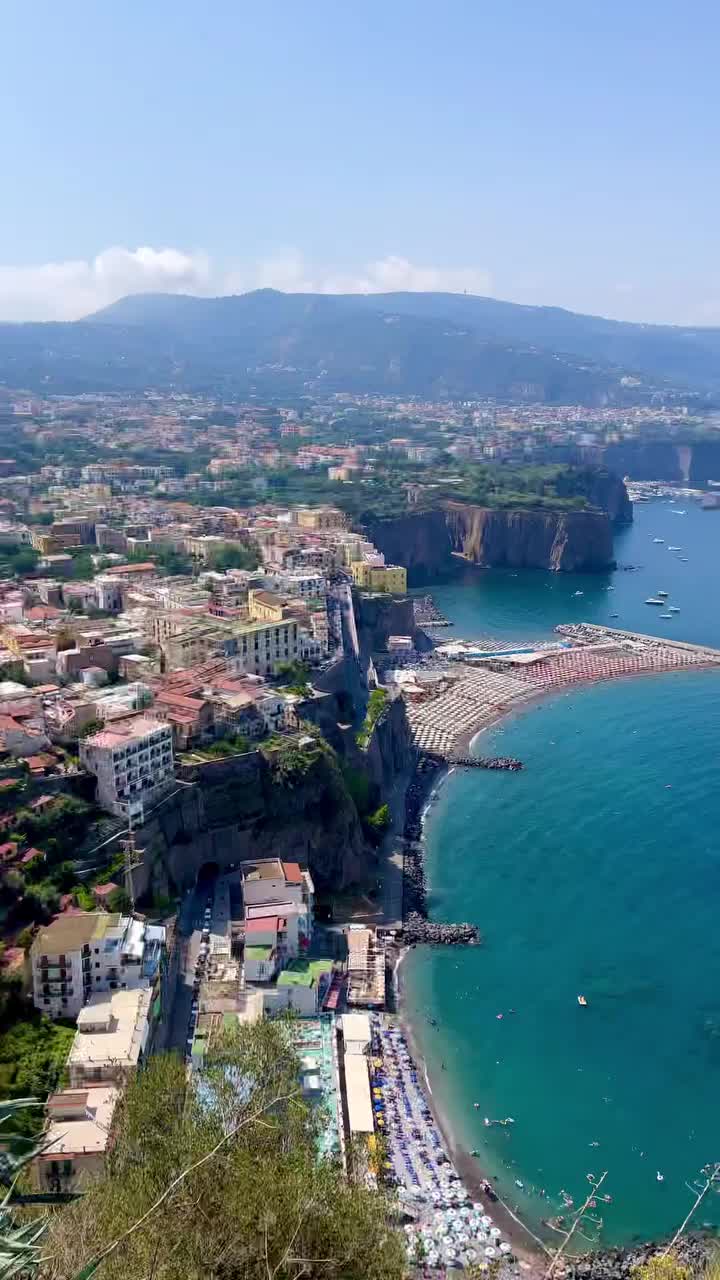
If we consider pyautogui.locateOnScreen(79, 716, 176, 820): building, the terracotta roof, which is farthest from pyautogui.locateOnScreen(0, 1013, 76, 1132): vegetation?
pyautogui.locateOnScreen(79, 716, 176, 820): building

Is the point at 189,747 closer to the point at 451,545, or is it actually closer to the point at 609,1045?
the point at 609,1045

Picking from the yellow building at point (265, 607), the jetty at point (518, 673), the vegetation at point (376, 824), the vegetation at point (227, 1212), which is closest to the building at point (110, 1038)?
the vegetation at point (227, 1212)

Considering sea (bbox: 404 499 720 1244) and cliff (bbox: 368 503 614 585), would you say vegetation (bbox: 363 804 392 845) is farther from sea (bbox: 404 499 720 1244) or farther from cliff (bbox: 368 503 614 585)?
cliff (bbox: 368 503 614 585)

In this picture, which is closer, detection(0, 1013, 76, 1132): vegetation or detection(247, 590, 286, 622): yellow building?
detection(0, 1013, 76, 1132): vegetation

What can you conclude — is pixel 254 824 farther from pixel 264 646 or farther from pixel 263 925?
pixel 264 646

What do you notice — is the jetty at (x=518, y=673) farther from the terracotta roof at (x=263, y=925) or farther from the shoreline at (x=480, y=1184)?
the shoreline at (x=480, y=1184)

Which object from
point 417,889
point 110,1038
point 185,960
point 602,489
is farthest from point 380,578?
point 602,489
